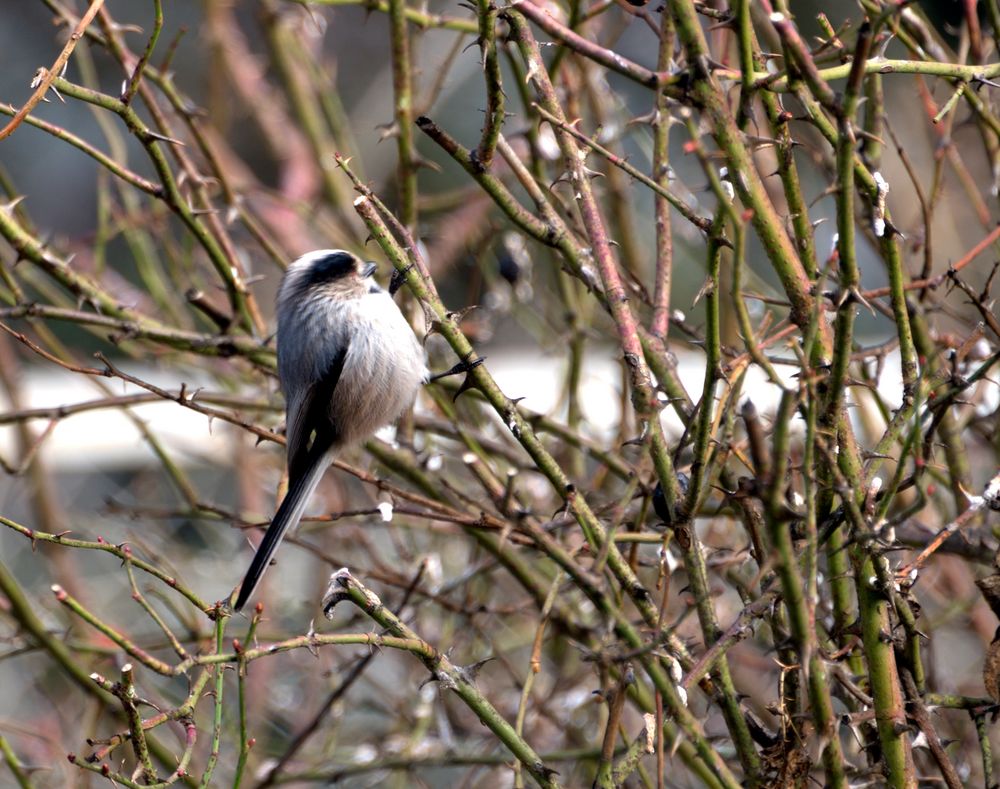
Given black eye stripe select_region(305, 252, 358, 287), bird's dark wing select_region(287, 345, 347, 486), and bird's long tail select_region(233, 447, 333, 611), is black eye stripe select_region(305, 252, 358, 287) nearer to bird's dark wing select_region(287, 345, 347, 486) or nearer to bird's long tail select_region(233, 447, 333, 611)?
bird's dark wing select_region(287, 345, 347, 486)

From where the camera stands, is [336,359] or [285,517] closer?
[285,517]

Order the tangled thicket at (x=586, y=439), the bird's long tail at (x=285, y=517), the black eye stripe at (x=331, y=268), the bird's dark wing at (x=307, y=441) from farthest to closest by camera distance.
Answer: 1. the black eye stripe at (x=331, y=268)
2. the bird's dark wing at (x=307, y=441)
3. the bird's long tail at (x=285, y=517)
4. the tangled thicket at (x=586, y=439)

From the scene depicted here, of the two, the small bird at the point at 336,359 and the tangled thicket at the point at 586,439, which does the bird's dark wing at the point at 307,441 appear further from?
the tangled thicket at the point at 586,439

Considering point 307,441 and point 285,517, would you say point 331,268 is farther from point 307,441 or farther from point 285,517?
Answer: point 285,517

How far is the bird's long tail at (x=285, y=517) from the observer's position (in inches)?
91.3

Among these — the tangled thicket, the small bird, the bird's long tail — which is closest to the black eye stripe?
the small bird

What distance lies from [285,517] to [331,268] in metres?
0.82

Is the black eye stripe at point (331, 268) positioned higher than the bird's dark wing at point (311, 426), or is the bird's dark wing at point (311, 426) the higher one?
the black eye stripe at point (331, 268)

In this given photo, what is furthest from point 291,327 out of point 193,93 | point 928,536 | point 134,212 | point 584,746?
point 193,93

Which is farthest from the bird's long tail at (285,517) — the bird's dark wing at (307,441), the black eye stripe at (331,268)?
the black eye stripe at (331,268)

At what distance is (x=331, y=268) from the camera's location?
10.2 ft

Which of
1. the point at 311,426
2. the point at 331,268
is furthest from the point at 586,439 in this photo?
the point at 331,268

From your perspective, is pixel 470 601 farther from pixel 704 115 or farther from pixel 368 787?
pixel 704 115

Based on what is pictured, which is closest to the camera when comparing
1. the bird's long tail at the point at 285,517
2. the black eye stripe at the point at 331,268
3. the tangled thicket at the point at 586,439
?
the tangled thicket at the point at 586,439
